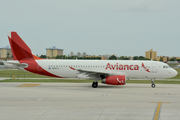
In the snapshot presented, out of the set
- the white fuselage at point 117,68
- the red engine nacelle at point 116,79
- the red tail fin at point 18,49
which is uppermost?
the red tail fin at point 18,49

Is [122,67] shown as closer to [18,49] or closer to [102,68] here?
[102,68]

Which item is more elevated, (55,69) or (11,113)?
(55,69)

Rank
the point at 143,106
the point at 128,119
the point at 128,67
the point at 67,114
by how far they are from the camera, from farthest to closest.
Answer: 1. the point at 128,67
2. the point at 143,106
3. the point at 67,114
4. the point at 128,119

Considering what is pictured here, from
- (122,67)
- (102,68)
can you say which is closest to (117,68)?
(122,67)

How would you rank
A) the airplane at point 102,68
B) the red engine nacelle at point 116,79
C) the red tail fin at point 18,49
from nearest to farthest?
the red engine nacelle at point 116,79
the airplane at point 102,68
the red tail fin at point 18,49

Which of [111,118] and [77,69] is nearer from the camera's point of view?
[111,118]

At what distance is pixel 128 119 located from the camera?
12.3 metres

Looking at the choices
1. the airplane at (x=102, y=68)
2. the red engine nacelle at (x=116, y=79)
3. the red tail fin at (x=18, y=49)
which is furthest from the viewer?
the red tail fin at (x=18, y=49)

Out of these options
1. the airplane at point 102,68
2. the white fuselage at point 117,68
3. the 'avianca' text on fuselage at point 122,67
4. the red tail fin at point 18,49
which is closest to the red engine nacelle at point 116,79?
the airplane at point 102,68

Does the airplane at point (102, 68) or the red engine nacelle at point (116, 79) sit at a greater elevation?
the airplane at point (102, 68)

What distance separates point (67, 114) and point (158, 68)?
19.4 meters

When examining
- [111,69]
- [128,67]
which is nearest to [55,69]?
[111,69]

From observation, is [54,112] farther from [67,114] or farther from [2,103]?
[2,103]

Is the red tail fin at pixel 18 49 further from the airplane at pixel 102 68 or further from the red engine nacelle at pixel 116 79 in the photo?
the red engine nacelle at pixel 116 79
